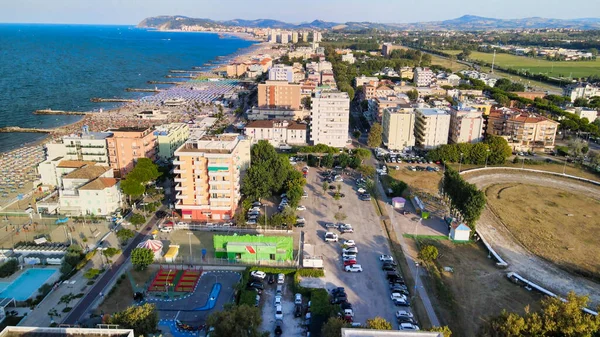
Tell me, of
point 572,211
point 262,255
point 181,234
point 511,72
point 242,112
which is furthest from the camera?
point 511,72

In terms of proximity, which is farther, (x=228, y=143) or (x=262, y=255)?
(x=228, y=143)

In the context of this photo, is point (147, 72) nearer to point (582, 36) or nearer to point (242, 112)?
point (242, 112)

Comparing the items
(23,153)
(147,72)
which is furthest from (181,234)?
(147,72)

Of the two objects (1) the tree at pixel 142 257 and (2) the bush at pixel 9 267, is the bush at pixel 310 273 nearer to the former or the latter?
(1) the tree at pixel 142 257

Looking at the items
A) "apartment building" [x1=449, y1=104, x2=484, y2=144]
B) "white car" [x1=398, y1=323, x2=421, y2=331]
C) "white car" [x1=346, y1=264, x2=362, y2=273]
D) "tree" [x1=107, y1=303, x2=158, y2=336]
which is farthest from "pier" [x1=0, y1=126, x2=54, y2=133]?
"white car" [x1=398, y1=323, x2=421, y2=331]

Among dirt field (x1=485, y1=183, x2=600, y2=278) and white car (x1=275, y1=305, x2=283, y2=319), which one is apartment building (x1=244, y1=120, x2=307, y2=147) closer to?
dirt field (x1=485, y1=183, x2=600, y2=278)

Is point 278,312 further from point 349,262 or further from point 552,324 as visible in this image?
point 552,324
